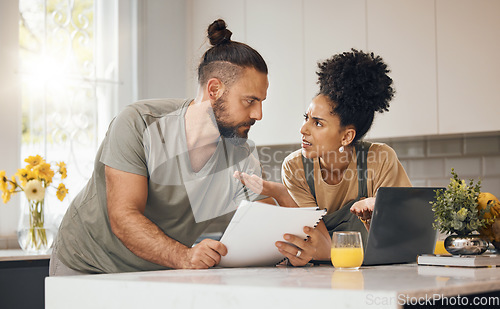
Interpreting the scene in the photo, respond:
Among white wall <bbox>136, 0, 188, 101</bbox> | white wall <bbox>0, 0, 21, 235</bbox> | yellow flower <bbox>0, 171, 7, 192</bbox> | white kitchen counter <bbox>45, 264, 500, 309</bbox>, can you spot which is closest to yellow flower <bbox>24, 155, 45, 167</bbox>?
yellow flower <bbox>0, 171, 7, 192</bbox>

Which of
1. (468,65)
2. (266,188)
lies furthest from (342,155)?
(468,65)

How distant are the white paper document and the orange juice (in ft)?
0.38

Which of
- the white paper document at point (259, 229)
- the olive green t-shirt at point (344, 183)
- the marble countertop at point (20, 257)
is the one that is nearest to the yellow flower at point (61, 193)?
the marble countertop at point (20, 257)

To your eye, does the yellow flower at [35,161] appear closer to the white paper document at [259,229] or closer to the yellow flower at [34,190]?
the yellow flower at [34,190]

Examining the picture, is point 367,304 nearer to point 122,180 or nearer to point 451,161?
point 122,180

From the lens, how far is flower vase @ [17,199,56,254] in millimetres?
3031

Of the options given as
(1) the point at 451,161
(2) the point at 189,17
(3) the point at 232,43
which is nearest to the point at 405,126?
(1) the point at 451,161

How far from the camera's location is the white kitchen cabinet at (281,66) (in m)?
3.73

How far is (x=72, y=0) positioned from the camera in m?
3.82

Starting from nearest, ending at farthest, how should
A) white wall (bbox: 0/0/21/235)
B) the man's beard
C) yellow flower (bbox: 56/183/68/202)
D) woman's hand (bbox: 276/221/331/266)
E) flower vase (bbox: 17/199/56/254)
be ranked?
woman's hand (bbox: 276/221/331/266)
the man's beard
flower vase (bbox: 17/199/56/254)
yellow flower (bbox: 56/183/68/202)
white wall (bbox: 0/0/21/235)

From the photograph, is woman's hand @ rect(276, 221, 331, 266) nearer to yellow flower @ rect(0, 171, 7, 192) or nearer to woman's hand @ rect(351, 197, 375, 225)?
woman's hand @ rect(351, 197, 375, 225)

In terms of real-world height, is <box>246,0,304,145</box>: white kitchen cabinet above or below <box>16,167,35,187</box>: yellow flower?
above

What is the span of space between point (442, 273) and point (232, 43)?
120cm

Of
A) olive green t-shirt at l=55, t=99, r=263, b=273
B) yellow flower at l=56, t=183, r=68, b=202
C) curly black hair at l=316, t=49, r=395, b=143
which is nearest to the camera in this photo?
olive green t-shirt at l=55, t=99, r=263, b=273
